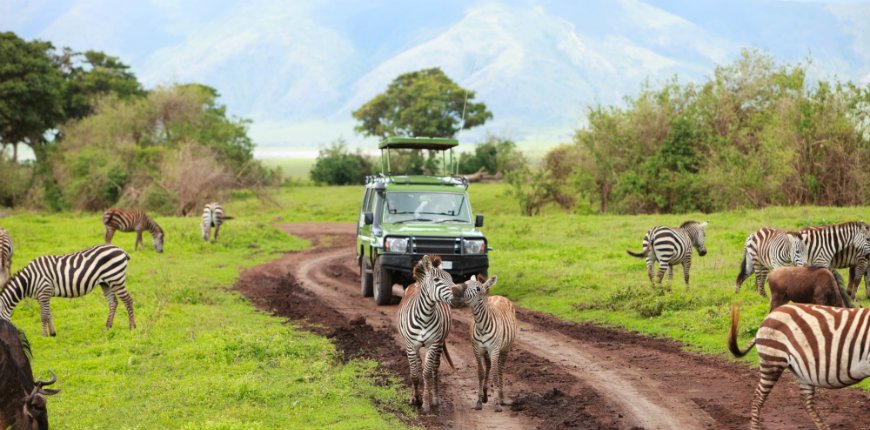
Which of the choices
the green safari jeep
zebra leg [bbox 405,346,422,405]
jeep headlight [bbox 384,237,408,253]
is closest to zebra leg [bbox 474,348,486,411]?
zebra leg [bbox 405,346,422,405]

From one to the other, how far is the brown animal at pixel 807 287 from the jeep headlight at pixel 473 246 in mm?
6345

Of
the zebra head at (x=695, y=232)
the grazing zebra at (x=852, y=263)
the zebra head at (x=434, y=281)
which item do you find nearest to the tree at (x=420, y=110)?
the zebra head at (x=695, y=232)

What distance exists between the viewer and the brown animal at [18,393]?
9109 mm

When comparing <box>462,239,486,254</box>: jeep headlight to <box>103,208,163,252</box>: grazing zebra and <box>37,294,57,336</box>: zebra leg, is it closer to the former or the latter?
<box>37,294,57,336</box>: zebra leg

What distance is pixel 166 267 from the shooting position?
25.2 m

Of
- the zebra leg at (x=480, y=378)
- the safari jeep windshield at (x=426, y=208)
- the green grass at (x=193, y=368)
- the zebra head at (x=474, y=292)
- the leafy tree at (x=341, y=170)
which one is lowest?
the green grass at (x=193, y=368)

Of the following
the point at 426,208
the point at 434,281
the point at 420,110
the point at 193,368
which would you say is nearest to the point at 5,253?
the point at 426,208

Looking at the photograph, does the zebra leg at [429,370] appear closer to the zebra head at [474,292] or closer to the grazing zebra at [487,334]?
the grazing zebra at [487,334]

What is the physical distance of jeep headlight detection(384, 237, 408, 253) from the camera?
18.1 meters

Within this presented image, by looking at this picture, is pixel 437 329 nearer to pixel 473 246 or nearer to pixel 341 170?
pixel 473 246

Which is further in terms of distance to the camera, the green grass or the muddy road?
the green grass

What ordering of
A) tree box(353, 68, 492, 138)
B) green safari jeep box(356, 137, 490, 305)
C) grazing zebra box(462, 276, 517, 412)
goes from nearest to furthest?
1. grazing zebra box(462, 276, 517, 412)
2. green safari jeep box(356, 137, 490, 305)
3. tree box(353, 68, 492, 138)

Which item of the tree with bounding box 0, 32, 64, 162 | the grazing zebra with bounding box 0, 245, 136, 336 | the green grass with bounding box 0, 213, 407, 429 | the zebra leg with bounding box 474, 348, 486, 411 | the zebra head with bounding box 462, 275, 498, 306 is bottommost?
the green grass with bounding box 0, 213, 407, 429

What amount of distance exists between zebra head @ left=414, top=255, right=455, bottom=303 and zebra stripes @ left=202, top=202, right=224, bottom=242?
21.2 m
